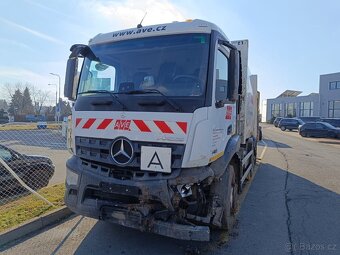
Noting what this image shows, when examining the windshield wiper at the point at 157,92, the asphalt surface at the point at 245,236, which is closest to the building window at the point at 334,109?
the asphalt surface at the point at 245,236

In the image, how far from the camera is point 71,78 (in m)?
4.98

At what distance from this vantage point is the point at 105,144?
14.0 ft

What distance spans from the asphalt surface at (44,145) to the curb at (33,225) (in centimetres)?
301

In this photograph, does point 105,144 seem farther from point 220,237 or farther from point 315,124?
point 315,124

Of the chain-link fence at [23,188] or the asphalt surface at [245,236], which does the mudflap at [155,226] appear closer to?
the asphalt surface at [245,236]

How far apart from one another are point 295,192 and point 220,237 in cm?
405

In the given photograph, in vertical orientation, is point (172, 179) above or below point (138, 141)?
below

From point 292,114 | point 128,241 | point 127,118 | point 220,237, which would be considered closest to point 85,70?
point 127,118

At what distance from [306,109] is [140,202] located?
243 feet

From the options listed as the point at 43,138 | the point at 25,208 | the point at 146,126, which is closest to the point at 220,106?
the point at 146,126

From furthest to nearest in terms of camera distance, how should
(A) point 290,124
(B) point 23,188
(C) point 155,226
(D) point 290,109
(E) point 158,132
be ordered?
1. (D) point 290,109
2. (A) point 290,124
3. (B) point 23,188
4. (E) point 158,132
5. (C) point 155,226

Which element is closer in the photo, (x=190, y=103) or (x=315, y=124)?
(x=190, y=103)

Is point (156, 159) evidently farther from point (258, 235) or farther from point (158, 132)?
point (258, 235)

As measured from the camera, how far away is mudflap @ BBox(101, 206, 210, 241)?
375 cm
